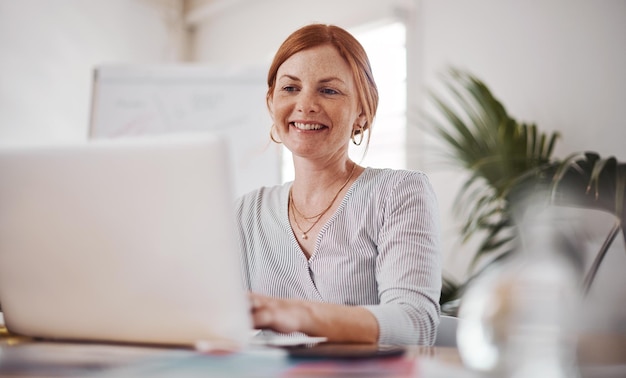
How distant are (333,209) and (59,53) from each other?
3.11 m

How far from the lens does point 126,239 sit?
0.72 m

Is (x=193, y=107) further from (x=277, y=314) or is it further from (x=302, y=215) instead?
(x=277, y=314)

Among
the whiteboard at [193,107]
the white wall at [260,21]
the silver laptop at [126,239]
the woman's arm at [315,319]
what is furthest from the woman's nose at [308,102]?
the white wall at [260,21]

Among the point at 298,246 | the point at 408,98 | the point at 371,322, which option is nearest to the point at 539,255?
the point at 371,322

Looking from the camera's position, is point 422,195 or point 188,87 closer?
point 422,195

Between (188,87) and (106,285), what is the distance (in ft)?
8.25

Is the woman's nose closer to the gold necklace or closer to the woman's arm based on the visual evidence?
the gold necklace

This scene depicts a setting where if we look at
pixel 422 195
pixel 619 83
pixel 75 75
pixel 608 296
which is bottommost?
pixel 608 296

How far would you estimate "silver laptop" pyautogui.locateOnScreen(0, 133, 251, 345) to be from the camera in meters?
0.69

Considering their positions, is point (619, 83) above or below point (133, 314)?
above

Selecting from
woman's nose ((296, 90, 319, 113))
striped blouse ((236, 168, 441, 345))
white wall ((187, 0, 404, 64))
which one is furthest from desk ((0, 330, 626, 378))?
white wall ((187, 0, 404, 64))

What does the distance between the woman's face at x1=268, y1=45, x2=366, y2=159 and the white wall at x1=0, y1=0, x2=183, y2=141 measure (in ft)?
8.91

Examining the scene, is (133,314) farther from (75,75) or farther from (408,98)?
(75,75)

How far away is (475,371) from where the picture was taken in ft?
2.10
